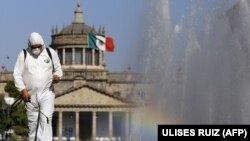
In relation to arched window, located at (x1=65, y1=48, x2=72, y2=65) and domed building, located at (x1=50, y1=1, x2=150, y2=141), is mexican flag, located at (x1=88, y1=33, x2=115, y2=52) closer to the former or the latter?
domed building, located at (x1=50, y1=1, x2=150, y2=141)

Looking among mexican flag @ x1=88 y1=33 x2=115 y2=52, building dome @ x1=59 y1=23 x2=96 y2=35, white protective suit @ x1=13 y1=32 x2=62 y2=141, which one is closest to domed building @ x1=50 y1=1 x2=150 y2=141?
building dome @ x1=59 y1=23 x2=96 y2=35

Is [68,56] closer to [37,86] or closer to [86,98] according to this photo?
[86,98]

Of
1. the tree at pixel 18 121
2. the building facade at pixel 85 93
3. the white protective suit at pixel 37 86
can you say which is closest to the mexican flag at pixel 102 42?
the building facade at pixel 85 93

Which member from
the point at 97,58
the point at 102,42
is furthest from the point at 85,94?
the point at 102,42

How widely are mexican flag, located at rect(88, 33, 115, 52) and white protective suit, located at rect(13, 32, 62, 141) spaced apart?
10053 centimetres

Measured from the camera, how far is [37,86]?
45.7 feet

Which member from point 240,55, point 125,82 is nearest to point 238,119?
point 240,55

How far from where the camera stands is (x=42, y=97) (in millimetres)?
13914

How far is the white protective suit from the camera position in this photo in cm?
1392

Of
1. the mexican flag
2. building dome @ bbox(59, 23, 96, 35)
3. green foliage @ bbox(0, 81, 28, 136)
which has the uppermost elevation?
building dome @ bbox(59, 23, 96, 35)

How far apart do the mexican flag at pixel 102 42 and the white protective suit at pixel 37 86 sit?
100530 mm

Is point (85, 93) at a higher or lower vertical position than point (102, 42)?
lower

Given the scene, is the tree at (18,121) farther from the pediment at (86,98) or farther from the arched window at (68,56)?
the arched window at (68,56)

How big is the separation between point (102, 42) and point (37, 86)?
10541 cm
